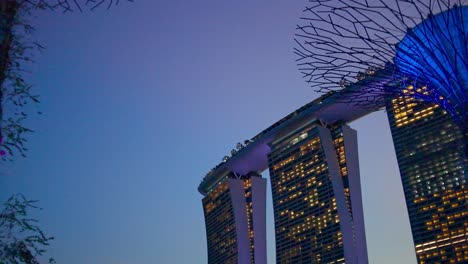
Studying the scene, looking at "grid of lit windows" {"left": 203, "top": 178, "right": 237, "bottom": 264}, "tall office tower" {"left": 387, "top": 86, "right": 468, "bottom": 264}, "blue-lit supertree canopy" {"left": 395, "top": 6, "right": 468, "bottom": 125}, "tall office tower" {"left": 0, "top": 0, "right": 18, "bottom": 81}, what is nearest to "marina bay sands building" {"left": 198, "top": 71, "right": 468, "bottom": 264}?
"tall office tower" {"left": 387, "top": 86, "right": 468, "bottom": 264}

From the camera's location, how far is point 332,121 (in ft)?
226

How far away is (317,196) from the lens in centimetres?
6750

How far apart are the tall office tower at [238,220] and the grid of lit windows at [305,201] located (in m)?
3.35

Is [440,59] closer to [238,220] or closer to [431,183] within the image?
[431,183]

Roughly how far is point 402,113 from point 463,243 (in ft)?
53.5

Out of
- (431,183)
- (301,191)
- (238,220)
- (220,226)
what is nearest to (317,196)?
(301,191)

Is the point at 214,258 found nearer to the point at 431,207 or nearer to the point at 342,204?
the point at 342,204

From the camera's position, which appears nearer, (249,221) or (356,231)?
(356,231)

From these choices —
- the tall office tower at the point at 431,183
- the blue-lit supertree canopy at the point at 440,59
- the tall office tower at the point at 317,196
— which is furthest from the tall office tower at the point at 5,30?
the tall office tower at the point at 317,196

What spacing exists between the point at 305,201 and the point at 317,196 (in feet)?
7.14

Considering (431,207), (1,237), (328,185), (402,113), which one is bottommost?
(1,237)

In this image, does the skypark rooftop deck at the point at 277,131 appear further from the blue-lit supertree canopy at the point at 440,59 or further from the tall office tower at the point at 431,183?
the blue-lit supertree canopy at the point at 440,59

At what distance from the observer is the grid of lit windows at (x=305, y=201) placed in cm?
6500

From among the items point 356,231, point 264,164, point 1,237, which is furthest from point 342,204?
point 1,237
